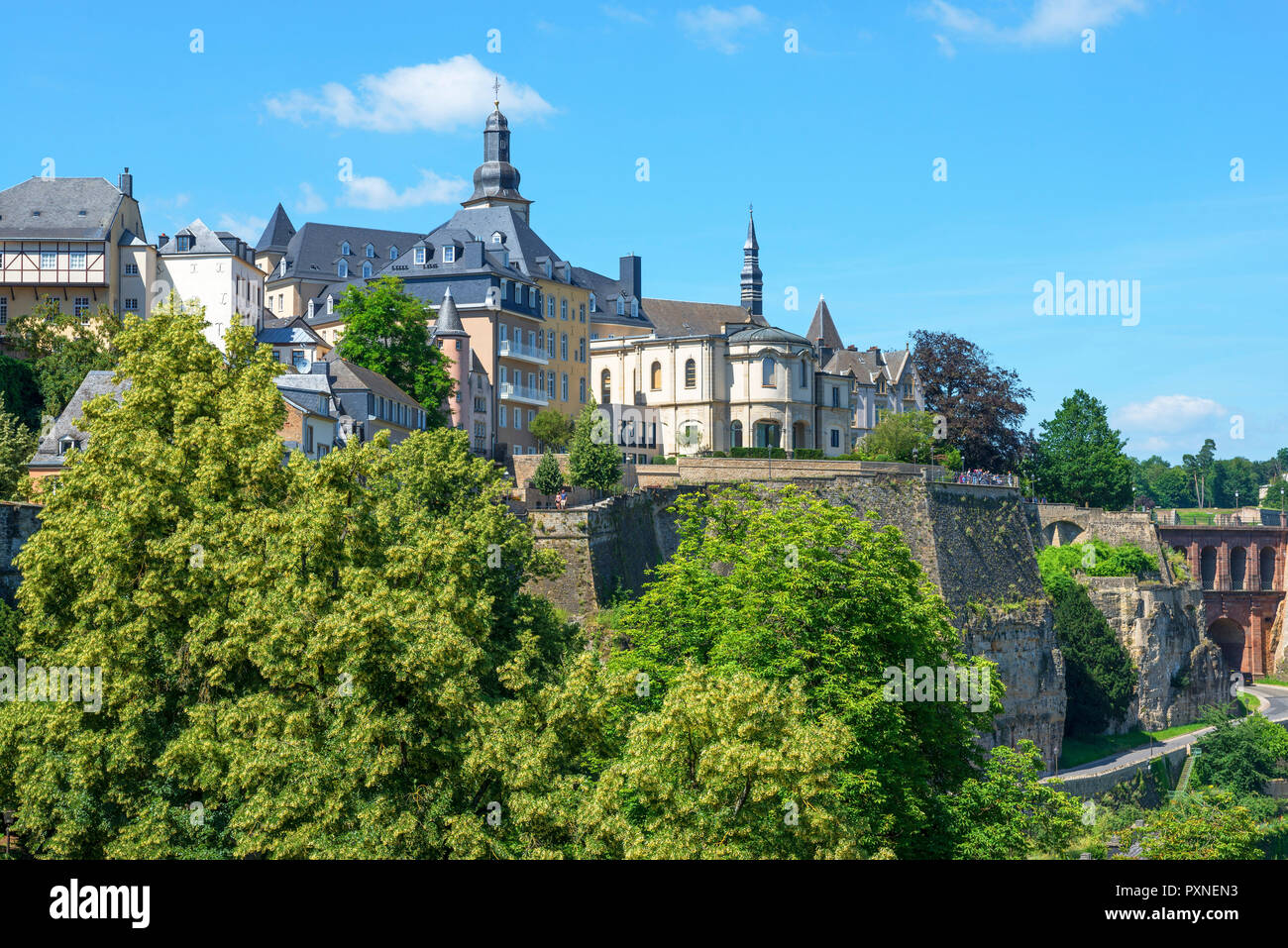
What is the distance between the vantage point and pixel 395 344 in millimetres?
69000

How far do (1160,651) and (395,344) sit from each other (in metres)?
47.0

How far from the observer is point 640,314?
101 meters

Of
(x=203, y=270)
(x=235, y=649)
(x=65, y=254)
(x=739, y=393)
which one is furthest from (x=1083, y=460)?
(x=235, y=649)

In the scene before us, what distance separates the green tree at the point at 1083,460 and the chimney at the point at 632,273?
32660mm

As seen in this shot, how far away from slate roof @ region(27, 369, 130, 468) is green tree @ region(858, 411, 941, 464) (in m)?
45.5

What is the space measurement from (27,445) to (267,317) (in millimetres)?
34608

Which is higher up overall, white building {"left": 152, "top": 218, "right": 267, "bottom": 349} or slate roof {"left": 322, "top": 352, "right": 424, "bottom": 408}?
white building {"left": 152, "top": 218, "right": 267, "bottom": 349}

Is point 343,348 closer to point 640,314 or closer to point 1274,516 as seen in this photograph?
point 640,314

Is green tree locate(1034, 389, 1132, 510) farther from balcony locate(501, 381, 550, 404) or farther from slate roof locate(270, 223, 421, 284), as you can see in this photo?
slate roof locate(270, 223, 421, 284)

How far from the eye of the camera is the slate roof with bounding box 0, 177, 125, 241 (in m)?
69.8

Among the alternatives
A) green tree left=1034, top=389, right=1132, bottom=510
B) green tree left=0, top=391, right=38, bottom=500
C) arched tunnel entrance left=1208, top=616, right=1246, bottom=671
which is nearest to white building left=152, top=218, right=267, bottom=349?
green tree left=0, top=391, right=38, bottom=500

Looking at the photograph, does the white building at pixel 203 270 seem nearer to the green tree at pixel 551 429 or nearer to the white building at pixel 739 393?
the green tree at pixel 551 429

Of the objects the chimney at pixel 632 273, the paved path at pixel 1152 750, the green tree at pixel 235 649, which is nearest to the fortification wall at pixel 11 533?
the green tree at pixel 235 649
